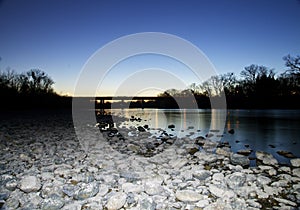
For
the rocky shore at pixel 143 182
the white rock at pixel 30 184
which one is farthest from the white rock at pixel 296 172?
the white rock at pixel 30 184

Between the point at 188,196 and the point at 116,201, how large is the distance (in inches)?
43.6

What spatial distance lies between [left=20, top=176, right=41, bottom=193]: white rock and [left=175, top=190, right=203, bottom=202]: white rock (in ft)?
7.65

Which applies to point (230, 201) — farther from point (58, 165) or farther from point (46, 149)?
point (46, 149)

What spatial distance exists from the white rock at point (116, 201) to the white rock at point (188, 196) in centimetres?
84

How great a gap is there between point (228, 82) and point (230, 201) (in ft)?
226

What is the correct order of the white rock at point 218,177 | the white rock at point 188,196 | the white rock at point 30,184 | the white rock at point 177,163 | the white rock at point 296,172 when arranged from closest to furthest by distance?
the white rock at point 188,196 → the white rock at point 30,184 → the white rock at point 218,177 → the white rock at point 296,172 → the white rock at point 177,163

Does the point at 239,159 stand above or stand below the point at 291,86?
below

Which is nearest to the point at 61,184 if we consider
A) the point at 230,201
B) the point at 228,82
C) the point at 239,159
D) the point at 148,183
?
the point at 148,183

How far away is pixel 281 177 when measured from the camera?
3.58 meters

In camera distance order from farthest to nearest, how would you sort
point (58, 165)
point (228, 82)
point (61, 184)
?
point (228, 82) → point (58, 165) → point (61, 184)

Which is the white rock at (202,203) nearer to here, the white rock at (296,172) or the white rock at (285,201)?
the white rock at (285,201)

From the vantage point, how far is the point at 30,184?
10.0ft

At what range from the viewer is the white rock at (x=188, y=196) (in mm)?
2773

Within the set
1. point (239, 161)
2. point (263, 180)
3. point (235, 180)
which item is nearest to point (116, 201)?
point (235, 180)
